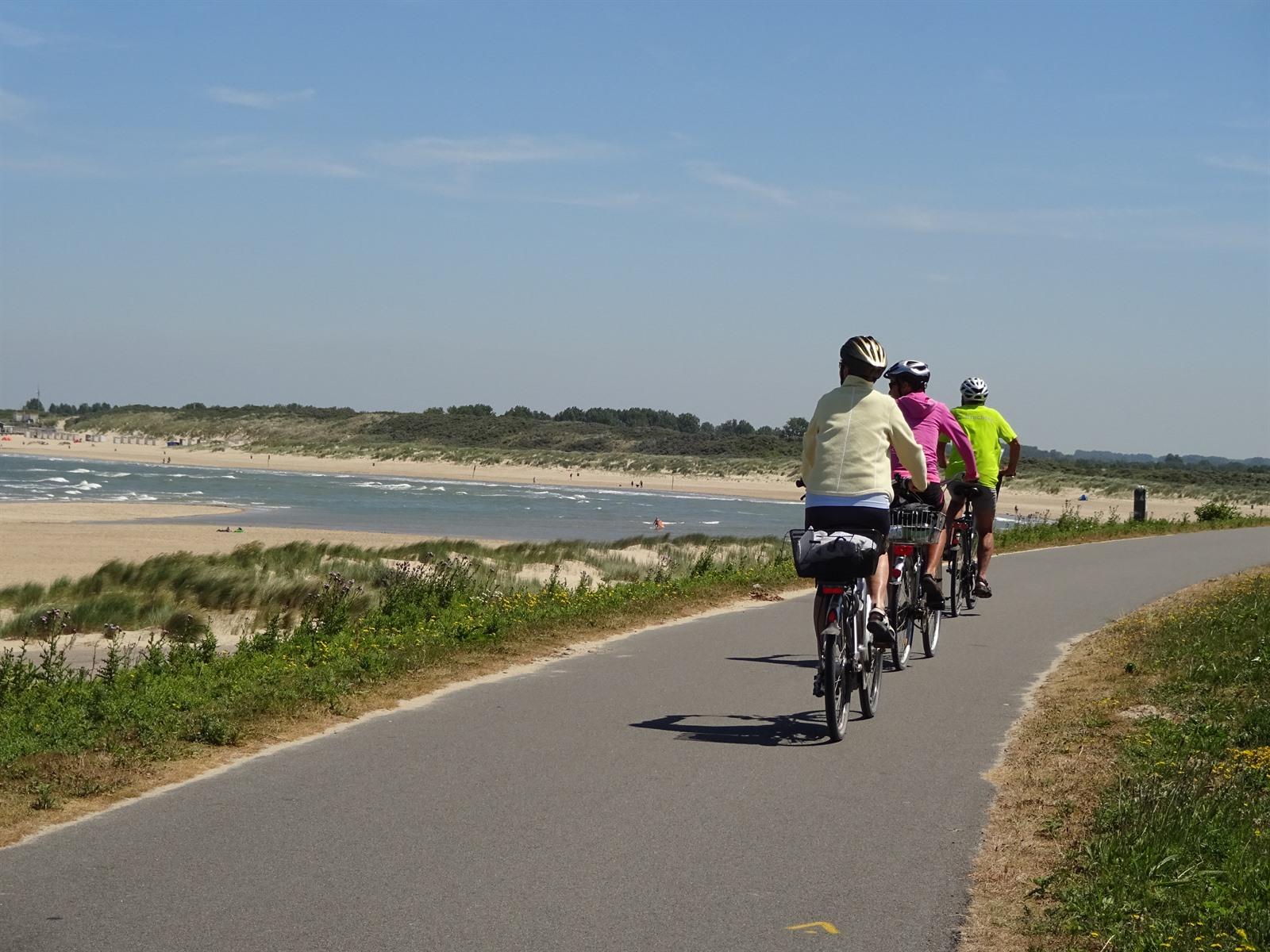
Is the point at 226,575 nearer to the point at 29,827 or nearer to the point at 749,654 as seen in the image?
the point at 749,654

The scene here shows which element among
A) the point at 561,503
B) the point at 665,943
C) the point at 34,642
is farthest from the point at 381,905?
the point at 561,503

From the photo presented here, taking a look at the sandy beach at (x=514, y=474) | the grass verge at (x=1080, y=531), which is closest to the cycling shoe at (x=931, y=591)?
the grass verge at (x=1080, y=531)

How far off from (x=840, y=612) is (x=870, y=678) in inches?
39.4

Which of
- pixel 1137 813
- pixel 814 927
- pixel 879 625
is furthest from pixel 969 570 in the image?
pixel 814 927

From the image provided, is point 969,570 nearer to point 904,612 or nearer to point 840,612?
point 904,612

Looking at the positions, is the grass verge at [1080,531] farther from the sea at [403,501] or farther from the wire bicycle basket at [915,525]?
the sea at [403,501]

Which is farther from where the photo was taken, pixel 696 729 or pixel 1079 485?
pixel 1079 485

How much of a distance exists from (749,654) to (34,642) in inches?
370

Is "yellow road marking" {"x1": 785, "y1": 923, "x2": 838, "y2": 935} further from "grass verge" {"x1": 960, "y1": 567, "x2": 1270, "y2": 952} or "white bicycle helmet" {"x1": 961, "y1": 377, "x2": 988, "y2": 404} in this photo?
"white bicycle helmet" {"x1": 961, "y1": 377, "x2": 988, "y2": 404}

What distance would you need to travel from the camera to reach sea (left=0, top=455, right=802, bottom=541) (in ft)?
159

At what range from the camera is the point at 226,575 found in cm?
2114

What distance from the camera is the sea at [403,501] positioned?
4838cm

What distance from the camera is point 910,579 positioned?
11.0m

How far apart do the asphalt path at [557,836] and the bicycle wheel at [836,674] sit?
153 mm
